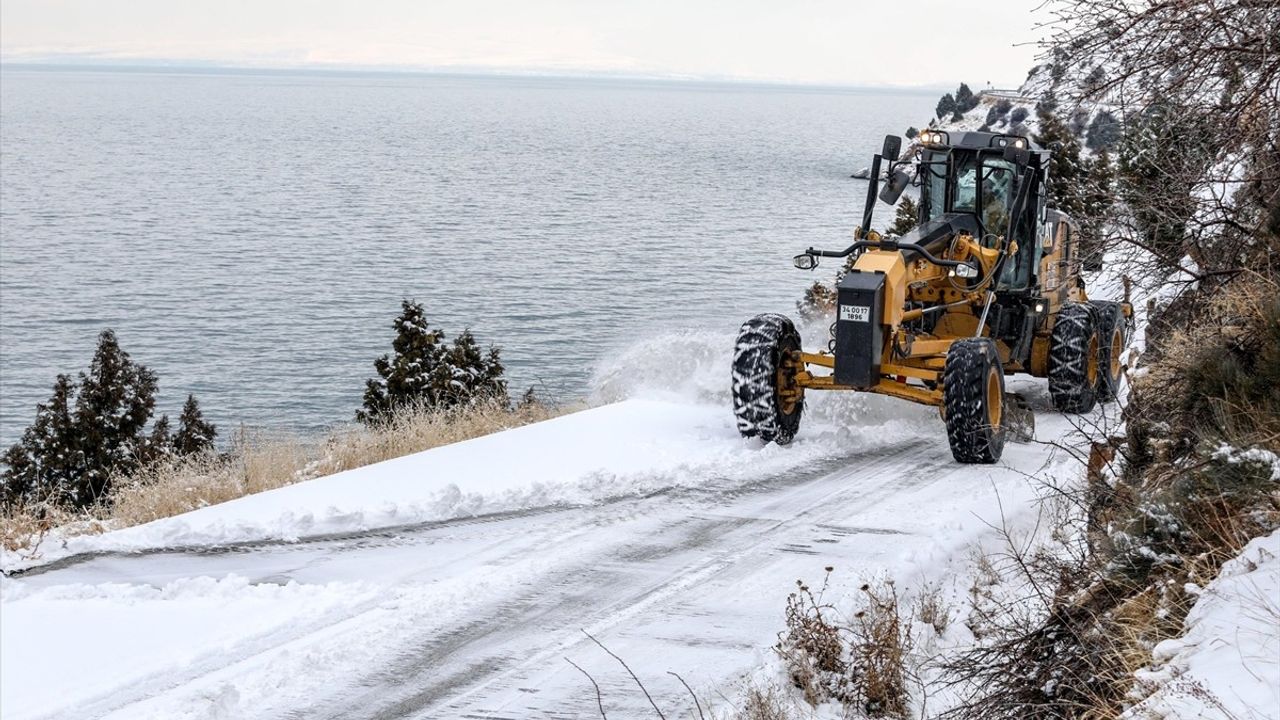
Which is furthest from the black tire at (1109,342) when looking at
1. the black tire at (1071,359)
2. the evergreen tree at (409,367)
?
the evergreen tree at (409,367)

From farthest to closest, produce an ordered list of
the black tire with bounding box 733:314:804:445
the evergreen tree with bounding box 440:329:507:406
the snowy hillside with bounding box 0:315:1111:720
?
the evergreen tree with bounding box 440:329:507:406
the black tire with bounding box 733:314:804:445
the snowy hillside with bounding box 0:315:1111:720

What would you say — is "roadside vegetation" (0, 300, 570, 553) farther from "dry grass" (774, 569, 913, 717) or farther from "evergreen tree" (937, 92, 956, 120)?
"evergreen tree" (937, 92, 956, 120)

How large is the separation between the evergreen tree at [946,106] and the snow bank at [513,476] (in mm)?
91266

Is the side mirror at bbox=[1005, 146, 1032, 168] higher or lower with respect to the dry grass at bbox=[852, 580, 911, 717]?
higher

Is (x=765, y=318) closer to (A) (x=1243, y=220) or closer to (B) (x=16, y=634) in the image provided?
(A) (x=1243, y=220)

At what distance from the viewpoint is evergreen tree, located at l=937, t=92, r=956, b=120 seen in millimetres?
100500

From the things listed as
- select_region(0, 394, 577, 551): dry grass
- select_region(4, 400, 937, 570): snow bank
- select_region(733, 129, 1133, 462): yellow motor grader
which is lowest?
select_region(0, 394, 577, 551): dry grass

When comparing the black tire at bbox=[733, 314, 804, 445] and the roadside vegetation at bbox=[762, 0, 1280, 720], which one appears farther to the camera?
the black tire at bbox=[733, 314, 804, 445]

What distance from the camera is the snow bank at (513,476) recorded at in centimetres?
996

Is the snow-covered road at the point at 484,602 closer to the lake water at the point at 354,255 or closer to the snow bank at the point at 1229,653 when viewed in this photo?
the snow bank at the point at 1229,653

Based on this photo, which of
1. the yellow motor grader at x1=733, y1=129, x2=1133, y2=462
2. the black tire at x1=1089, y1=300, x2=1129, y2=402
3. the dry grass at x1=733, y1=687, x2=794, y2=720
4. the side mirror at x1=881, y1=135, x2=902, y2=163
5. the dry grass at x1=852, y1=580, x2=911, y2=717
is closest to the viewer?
the dry grass at x1=733, y1=687, x2=794, y2=720

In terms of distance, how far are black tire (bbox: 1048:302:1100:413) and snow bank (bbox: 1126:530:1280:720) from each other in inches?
327

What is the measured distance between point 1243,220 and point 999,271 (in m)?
3.58

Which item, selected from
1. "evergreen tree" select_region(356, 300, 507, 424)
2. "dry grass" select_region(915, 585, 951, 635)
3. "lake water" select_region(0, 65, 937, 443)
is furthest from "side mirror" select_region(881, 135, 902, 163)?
"evergreen tree" select_region(356, 300, 507, 424)
